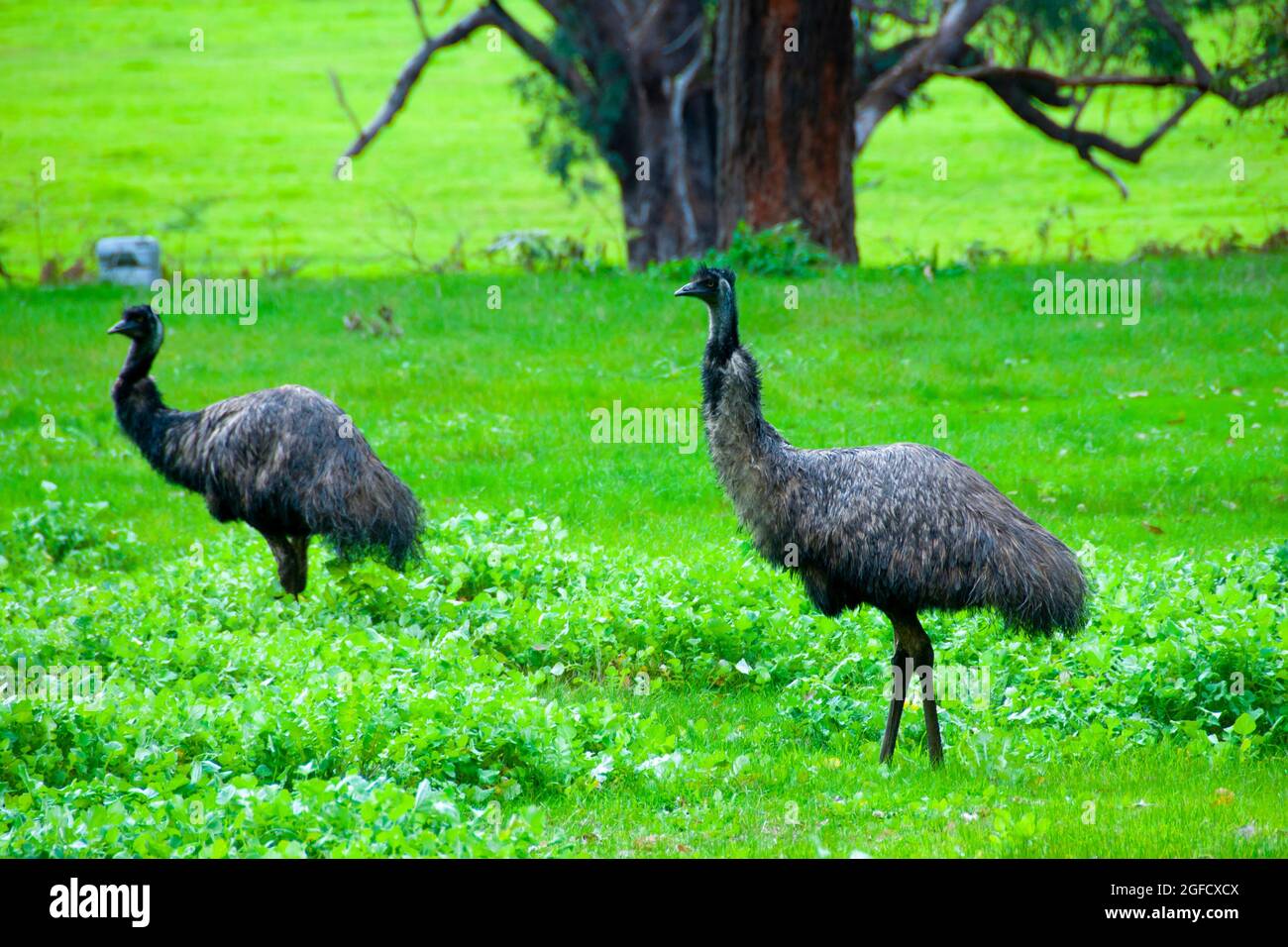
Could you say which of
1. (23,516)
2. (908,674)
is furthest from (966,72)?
(908,674)

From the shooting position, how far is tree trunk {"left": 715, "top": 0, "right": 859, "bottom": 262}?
24562mm

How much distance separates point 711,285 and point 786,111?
1540 centimetres

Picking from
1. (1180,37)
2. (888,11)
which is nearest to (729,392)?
(1180,37)

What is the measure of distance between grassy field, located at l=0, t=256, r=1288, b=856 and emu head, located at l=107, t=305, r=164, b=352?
6.05 ft

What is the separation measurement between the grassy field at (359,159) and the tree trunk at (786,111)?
9.22 m

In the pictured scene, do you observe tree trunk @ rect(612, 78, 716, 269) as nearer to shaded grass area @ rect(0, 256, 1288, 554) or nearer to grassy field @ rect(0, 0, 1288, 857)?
grassy field @ rect(0, 0, 1288, 857)

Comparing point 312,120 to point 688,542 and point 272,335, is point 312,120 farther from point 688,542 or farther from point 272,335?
point 688,542

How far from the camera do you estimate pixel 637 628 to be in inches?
459

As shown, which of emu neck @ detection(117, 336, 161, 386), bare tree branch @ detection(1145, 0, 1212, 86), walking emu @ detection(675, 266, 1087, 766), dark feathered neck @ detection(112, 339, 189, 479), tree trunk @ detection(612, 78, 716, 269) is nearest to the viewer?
walking emu @ detection(675, 266, 1087, 766)

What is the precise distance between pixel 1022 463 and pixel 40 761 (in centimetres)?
1043

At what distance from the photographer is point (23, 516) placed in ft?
48.3

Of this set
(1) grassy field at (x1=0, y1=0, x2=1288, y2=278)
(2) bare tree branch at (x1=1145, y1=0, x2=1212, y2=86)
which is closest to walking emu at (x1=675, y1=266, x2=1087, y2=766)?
(2) bare tree branch at (x1=1145, y1=0, x2=1212, y2=86)

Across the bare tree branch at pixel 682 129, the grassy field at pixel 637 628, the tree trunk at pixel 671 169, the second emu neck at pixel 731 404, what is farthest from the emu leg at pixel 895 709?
the bare tree branch at pixel 682 129

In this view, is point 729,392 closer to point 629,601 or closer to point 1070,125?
point 629,601
